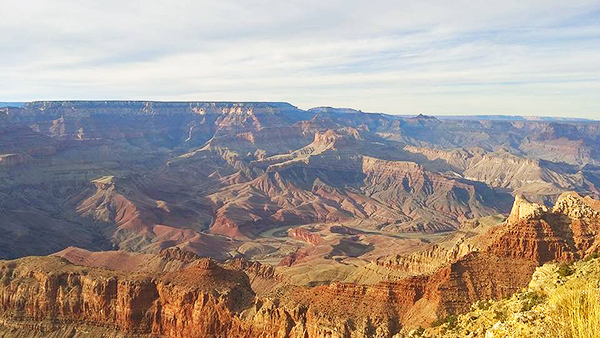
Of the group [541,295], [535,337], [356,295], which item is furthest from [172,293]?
[535,337]

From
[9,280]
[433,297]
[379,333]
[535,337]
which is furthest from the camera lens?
[9,280]

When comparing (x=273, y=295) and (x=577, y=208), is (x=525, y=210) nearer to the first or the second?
(x=577, y=208)

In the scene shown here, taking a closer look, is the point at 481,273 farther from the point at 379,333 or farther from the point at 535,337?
the point at 535,337

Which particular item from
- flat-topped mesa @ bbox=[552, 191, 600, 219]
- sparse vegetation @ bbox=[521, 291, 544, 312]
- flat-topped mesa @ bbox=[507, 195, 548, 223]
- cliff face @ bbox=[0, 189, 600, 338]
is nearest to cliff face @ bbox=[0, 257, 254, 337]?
cliff face @ bbox=[0, 189, 600, 338]

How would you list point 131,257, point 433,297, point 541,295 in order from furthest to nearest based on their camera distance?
point 131,257
point 433,297
point 541,295

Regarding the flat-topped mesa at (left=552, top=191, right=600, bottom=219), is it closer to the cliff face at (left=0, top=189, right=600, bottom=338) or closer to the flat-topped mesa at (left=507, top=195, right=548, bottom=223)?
the cliff face at (left=0, top=189, right=600, bottom=338)

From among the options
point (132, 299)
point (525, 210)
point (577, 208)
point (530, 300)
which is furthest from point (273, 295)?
point (525, 210)

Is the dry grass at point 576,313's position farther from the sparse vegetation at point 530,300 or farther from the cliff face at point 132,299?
the cliff face at point 132,299
